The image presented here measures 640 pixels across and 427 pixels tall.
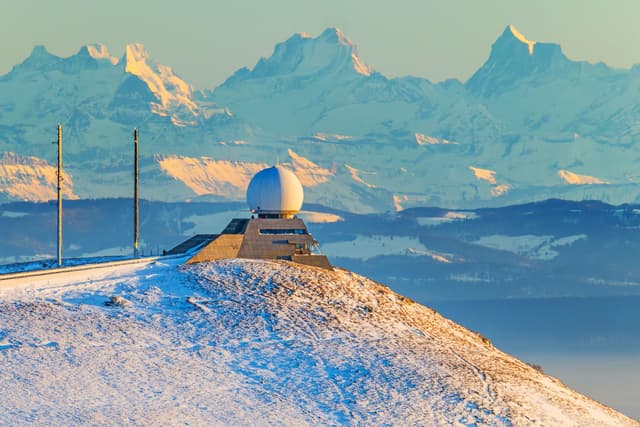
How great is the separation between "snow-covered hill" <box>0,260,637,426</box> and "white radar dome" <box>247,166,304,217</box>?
56.7 ft

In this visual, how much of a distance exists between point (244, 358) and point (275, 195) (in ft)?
122

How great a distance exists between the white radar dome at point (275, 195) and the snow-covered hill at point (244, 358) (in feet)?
56.7

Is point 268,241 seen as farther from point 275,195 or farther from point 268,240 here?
point 275,195

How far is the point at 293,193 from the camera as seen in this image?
4943 inches

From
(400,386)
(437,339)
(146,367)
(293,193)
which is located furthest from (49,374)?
(293,193)

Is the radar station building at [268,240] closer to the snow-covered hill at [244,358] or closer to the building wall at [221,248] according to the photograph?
the building wall at [221,248]

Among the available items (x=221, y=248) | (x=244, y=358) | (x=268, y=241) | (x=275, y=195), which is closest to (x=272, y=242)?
(x=268, y=241)

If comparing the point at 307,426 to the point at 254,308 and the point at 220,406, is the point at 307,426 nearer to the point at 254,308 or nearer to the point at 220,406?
the point at 220,406

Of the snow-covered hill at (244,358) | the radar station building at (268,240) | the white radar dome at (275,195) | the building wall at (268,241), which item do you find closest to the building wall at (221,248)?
the radar station building at (268,240)

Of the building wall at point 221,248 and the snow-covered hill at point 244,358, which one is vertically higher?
the building wall at point 221,248

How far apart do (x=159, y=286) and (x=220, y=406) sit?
22281mm

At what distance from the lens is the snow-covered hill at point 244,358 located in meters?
80.5

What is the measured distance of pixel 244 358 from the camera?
292 ft

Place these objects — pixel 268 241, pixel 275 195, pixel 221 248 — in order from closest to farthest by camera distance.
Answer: pixel 221 248, pixel 268 241, pixel 275 195
